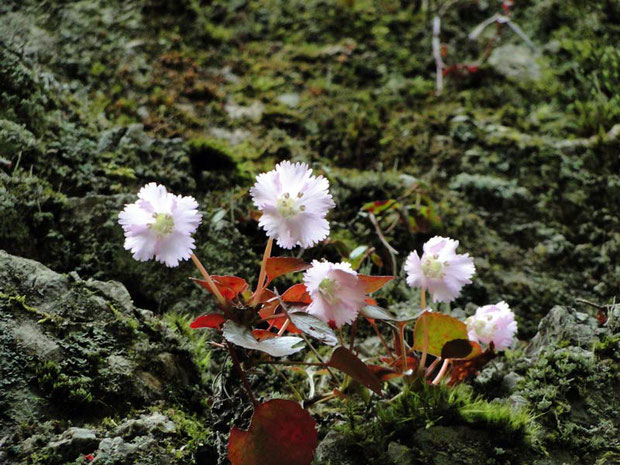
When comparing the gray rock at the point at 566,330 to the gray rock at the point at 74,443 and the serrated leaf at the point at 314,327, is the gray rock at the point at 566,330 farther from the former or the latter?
the gray rock at the point at 74,443

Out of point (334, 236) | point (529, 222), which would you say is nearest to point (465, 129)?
point (529, 222)

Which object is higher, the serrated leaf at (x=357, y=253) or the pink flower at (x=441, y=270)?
the pink flower at (x=441, y=270)

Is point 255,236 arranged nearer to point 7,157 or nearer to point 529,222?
point 7,157

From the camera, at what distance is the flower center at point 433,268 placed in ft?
4.44

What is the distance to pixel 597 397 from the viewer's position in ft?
4.79

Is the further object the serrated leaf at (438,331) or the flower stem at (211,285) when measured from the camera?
the serrated leaf at (438,331)

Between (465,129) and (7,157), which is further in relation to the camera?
(465,129)

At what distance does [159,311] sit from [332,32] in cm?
207

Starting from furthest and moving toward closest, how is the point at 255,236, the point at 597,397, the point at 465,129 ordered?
the point at 465,129 → the point at 255,236 → the point at 597,397

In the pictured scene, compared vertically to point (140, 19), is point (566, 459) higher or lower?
lower

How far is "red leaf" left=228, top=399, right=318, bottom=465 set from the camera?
118 centimetres

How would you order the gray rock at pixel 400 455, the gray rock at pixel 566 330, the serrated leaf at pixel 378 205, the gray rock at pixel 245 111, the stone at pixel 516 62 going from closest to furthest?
1. the gray rock at pixel 400 455
2. the gray rock at pixel 566 330
3. the serrated leaf at pixel 378 205
4. the gray rock at pixel 245 111
5. the stone at pixel 516 62

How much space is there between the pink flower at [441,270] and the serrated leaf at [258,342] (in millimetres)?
353

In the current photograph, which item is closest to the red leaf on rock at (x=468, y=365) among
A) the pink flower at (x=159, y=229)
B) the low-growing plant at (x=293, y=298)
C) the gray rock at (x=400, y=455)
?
the low-growing plant at (x=293, y=298)
